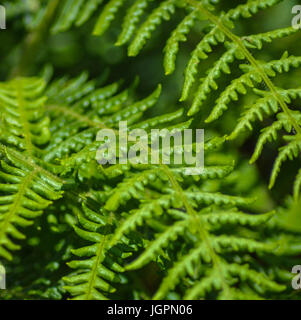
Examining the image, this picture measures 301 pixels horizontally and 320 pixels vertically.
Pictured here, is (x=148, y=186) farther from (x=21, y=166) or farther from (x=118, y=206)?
(x=21, y=166)

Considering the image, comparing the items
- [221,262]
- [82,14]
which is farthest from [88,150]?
[82,14]

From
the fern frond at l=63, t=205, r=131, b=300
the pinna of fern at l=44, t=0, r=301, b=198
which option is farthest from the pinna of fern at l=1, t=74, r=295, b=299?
the pinna of fern at l=44, t=0, r=301, b=198

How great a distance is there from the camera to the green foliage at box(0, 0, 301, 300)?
994mm

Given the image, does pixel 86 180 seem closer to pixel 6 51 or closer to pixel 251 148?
pixel 251 148

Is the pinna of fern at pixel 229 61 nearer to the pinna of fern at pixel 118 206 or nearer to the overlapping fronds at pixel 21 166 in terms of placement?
the pinna of fern at pixel 118 206

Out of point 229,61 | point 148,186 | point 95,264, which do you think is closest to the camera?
point 95,264

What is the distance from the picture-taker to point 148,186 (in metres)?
1.53

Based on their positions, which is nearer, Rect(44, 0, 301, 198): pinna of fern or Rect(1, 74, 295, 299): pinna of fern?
Rect(1, 74, 295, 299): pinna of fern

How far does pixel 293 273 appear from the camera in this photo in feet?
5.14

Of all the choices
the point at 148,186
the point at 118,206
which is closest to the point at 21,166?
the point at 118,206

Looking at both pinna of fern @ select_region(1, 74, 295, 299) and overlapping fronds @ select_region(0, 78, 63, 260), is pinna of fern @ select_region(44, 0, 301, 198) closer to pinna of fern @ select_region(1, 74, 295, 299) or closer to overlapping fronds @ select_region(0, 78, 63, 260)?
pinna of fern @ select_region(1, 74, 295, 299)

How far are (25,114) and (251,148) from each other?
51.0 inches

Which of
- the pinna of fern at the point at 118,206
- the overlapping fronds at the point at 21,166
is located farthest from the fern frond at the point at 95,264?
the overlapping fronds at the point at 21,166

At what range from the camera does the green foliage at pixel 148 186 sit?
0.99 meters
